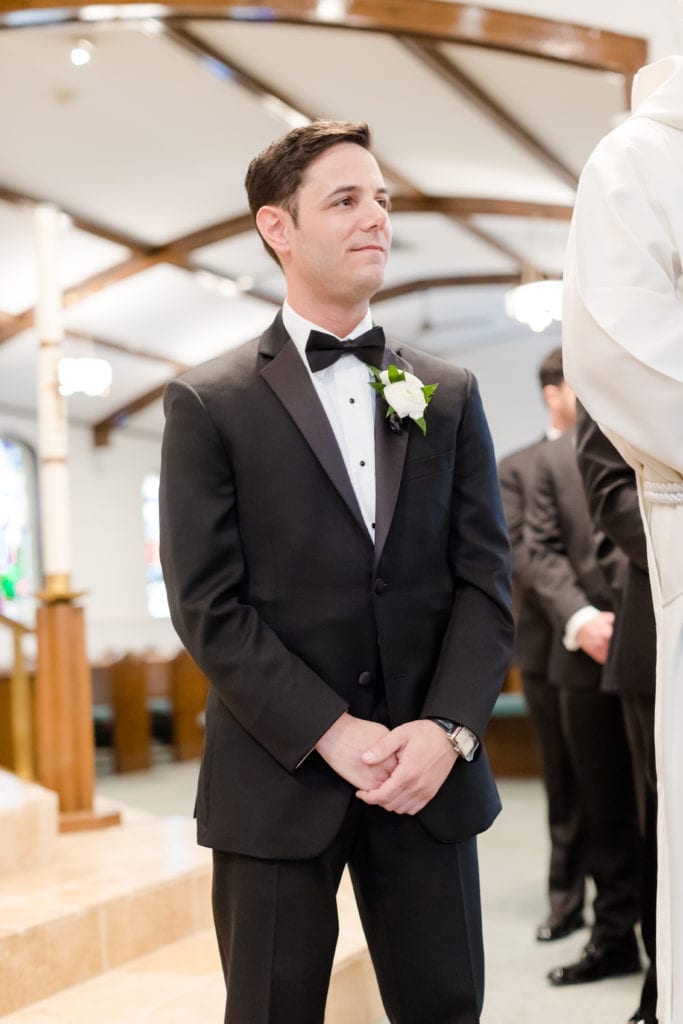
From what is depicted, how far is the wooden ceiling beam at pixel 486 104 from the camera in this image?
765cm

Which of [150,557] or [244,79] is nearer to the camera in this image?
[244,79]

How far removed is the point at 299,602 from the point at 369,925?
0.51 m

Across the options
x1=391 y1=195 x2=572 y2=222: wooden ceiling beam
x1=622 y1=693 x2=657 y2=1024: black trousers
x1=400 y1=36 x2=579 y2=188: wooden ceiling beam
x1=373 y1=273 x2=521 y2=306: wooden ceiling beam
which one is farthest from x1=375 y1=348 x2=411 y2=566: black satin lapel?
x1=373 y1=273 x2=521 y2=306: wooden ceiling beam

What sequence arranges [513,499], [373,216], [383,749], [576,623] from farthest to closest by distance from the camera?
1. [513,499]
2. [576,623]
3. [373,216]
4. [383,749]

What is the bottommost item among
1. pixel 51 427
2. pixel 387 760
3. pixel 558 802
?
pixel 558 802

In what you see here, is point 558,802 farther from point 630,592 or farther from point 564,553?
point 630,592

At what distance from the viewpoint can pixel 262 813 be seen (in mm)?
1836

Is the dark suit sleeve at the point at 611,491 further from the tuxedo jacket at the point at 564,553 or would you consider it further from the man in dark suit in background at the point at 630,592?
the tuxedo jacket at the point at 564,553

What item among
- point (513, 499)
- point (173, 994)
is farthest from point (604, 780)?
point (173, 994)

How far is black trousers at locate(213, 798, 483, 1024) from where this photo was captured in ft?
5.99

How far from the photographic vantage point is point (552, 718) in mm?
4281

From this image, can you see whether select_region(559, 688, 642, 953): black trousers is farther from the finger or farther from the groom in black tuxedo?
the finger

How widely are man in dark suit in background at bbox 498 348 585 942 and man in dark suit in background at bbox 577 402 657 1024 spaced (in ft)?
3.97

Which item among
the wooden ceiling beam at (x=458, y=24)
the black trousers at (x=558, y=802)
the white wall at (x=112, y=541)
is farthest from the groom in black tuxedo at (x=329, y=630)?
the white wall at (x=112, y=541)
